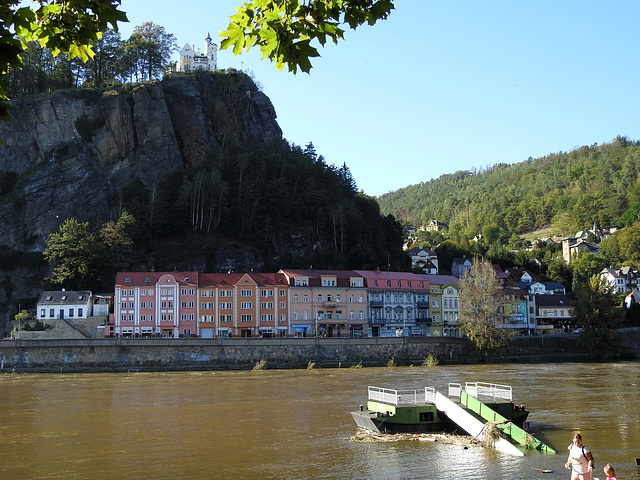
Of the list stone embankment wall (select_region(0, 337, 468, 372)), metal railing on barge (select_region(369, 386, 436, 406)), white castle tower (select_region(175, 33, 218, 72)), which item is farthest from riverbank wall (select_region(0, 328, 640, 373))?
white castle tower (select_region(175, 33, 218, 72))

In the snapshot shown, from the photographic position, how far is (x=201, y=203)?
9375cm

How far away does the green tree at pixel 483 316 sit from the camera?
67.9m

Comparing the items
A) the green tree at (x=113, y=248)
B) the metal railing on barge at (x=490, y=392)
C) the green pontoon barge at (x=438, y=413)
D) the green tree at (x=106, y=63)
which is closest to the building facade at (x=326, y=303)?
the green tree at (x=113, y=248)

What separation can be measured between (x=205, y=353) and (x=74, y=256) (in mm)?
24844

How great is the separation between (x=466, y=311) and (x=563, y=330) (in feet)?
113

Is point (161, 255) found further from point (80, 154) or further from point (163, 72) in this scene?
point (163, 72)

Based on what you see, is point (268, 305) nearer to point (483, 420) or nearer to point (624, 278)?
point (483, 420)

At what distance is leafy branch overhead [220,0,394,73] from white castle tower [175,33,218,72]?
129932 millimetres

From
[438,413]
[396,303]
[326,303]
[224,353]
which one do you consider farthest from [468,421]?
[396,303]

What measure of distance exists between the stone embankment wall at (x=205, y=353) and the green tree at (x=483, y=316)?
296 centimetres

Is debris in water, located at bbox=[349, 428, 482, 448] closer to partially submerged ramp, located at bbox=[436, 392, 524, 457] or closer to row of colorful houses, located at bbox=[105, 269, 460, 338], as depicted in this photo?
partially submerged ramp, located at bbox=[436, 392, 524, 457]

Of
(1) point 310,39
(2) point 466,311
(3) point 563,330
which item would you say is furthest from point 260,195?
(1) point 310,39

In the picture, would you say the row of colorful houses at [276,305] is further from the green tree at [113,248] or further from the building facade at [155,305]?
the green tree at [113,248]

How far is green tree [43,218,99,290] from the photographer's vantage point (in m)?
76.9
